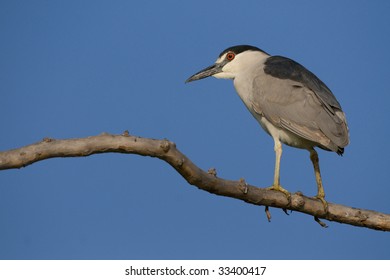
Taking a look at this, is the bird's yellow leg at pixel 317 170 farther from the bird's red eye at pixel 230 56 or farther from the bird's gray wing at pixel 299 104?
the bird's red eye at pixel 230 56

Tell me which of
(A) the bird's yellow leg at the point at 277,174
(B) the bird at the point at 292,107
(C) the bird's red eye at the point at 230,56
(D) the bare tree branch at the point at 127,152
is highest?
(C) the bird's red eye at the point at 230,56

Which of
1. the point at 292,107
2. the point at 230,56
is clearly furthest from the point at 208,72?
the point at 292,107

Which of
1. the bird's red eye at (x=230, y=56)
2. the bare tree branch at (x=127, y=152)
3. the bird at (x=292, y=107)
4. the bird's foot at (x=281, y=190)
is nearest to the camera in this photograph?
the bare tree branch at (x=127, y=152)

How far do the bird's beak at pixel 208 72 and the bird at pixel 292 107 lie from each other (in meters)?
0.29

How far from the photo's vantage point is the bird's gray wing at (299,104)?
540 cm

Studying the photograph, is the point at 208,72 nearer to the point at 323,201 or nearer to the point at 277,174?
the point at 277,174

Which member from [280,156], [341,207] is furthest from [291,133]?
[341,207]

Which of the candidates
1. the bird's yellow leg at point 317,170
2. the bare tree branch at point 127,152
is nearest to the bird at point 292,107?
the bird's yellow leg at point 317,170

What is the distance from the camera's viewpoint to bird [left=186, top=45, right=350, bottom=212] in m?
5.40

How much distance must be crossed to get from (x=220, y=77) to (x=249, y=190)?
7.77ft

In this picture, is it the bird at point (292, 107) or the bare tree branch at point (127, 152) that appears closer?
the bare tree branch at point (127, 152)

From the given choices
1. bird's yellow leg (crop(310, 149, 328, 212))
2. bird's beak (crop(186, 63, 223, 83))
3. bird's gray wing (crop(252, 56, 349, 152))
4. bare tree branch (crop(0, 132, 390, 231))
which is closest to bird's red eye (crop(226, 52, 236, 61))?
bird's beak (crop(186, 63, 223, 83))
